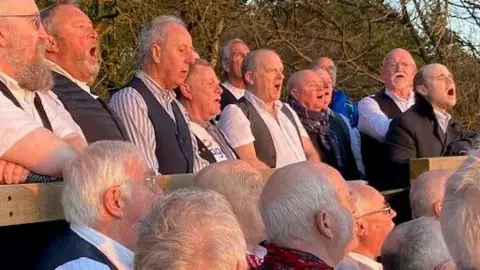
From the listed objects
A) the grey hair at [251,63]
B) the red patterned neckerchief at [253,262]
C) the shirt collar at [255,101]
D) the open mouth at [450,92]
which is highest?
the open mouth at [450,92]

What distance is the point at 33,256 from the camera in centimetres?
316

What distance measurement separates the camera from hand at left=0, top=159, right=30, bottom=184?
3.11 metres

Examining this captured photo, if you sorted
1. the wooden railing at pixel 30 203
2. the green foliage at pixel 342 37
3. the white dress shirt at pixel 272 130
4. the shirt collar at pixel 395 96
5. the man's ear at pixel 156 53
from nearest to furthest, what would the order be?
the wooden railing at pixel 30 203
the man's ear at pixel 156 53
the white dress shirt at pixel 272 130
the shirt collar at pixel 395 96
the green foliage at pixel 342 37

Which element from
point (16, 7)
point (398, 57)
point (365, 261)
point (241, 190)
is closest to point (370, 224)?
point (365, 261)

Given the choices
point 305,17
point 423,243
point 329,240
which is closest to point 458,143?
point 423,243

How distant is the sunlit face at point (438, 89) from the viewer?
20.6 ft

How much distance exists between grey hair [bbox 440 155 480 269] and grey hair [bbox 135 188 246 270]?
514 mm

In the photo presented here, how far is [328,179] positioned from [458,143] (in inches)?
126

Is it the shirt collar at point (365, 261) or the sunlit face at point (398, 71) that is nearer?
the shirt collar at point (365, 261)

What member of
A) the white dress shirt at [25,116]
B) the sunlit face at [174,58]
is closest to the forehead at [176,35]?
the sunlit face at [174,58]

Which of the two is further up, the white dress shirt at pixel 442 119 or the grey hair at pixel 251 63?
the grey hair at pixel 251 63

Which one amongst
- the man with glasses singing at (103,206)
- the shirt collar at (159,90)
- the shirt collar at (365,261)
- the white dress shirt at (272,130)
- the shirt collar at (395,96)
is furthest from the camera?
the shirt collar at (395,96)

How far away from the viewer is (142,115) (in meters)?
4.80

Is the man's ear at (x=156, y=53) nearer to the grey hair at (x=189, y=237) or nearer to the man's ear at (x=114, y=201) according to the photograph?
the man's ear at (x=114, y=201)
